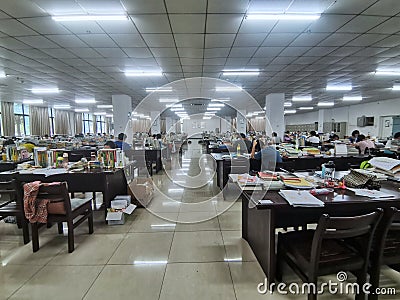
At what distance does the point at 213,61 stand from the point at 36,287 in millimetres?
5336

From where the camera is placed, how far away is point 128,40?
4.25m

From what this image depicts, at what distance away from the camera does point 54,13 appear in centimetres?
329

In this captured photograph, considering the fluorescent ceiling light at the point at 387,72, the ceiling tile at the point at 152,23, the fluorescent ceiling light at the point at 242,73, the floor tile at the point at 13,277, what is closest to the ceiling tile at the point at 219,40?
the ceiling tile at the point at 152,23

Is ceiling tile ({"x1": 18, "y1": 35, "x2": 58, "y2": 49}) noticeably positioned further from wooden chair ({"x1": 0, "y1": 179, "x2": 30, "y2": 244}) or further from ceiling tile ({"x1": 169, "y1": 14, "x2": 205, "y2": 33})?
wooden chair ({"x1": 0, "y1": 179, "x2": 30, "y2": 244})

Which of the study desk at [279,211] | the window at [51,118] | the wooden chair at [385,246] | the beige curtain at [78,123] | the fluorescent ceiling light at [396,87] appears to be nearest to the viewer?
the wooden chair at [385,246]

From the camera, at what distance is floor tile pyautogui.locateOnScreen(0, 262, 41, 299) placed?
75.5 inches

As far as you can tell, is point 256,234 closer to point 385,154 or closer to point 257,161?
point 257,161

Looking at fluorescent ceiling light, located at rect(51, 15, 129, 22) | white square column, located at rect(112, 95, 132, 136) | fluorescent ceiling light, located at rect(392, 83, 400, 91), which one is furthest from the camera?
white square column, located at rect(112, 95, 132, 136)

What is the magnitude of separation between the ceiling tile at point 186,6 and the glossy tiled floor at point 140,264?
3048 millimetres

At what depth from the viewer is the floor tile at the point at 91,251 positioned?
232cm

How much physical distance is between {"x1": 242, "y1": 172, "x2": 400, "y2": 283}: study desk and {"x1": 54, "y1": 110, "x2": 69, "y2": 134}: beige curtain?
17350 mm

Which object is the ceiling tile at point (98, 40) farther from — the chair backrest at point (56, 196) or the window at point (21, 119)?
the window at point (21, 119)

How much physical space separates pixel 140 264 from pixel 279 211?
1.47 metres

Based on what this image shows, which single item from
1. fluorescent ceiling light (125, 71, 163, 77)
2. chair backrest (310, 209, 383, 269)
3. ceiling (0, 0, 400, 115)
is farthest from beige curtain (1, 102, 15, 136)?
chair backrest (310, 209, 383, 269)
